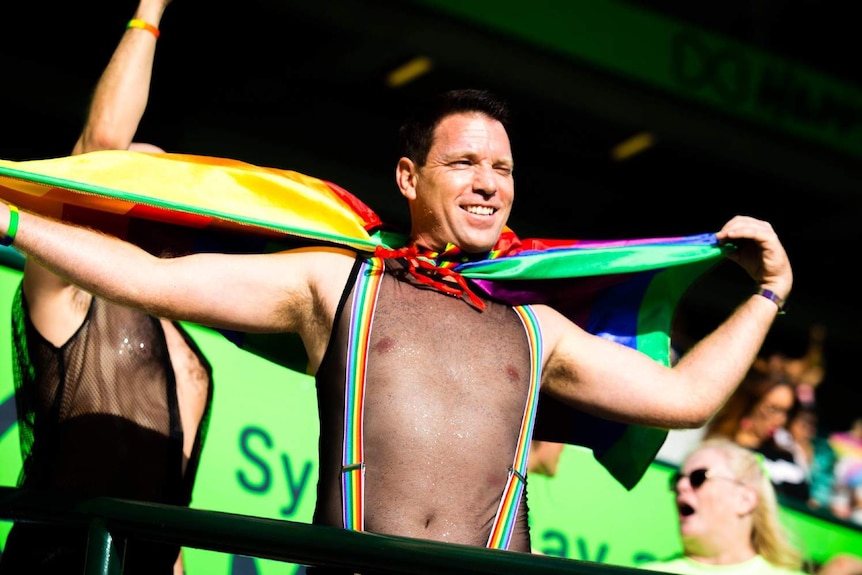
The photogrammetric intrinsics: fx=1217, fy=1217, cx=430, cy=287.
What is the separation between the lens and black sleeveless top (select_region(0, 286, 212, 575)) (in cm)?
280

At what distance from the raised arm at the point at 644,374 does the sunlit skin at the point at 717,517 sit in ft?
4.28

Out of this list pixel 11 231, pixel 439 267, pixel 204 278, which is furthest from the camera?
pixel 439 267

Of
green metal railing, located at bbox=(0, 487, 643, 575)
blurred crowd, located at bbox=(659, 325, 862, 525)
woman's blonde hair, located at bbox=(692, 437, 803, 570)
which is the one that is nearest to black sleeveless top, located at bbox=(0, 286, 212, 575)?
green metal railing, located at bbox=(0, 487, 643, 575)

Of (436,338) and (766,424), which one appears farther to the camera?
(766,424)

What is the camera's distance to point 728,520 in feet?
13.5

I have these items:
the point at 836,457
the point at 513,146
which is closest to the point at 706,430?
the point at 836,457

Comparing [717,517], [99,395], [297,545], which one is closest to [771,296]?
[717,517]

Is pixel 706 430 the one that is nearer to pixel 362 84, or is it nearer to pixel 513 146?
pixel 513 146

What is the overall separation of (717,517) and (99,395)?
2170 mm

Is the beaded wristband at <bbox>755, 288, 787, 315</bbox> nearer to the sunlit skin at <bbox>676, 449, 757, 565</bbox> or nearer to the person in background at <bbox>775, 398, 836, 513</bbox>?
the sunlit skin at <bbox>676, 449, 757, 565</bbox>

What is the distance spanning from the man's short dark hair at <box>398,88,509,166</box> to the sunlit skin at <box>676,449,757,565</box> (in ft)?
5.70

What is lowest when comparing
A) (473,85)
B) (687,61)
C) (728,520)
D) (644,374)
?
(728,520)

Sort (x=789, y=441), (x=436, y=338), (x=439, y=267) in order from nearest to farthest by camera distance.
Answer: (x=436, y=338), (x=439, y=267), (x=789, y=441)

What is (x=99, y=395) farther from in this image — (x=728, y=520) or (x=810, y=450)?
(x=810, y=450)
